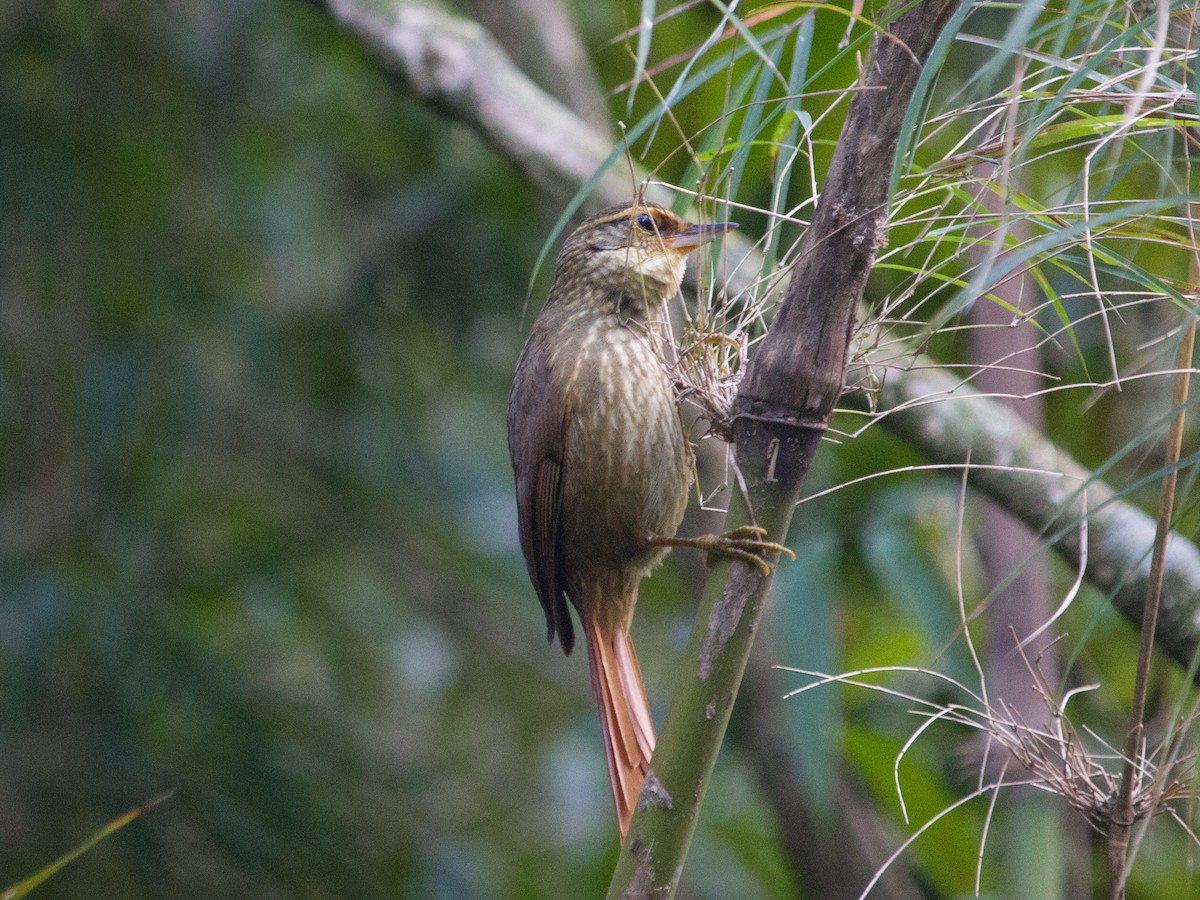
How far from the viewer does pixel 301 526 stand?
18.8 feet

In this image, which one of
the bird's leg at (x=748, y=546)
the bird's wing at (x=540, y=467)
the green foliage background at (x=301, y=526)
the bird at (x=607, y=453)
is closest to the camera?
the bird's leg at (x=748, y=546)

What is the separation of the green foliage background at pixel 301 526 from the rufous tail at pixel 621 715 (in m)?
0.73

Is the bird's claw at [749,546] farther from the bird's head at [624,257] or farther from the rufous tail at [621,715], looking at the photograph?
the bird's head at [624,257]

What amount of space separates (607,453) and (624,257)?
1.59 feet

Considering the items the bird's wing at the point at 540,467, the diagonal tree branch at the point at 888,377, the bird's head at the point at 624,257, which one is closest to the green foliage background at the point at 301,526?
the diagonal tree branch at the point at 888,377

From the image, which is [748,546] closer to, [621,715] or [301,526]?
[621,715]

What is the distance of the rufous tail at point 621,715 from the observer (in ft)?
7.88

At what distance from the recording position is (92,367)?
4617 millimetres

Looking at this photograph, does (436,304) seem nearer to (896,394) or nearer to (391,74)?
(391,74)

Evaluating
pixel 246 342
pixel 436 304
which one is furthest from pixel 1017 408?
pixel 246 342

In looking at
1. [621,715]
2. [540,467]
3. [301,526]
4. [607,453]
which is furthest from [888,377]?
[301,526]

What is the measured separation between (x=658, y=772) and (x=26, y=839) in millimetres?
3339

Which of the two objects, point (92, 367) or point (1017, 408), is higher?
point (92, 367)

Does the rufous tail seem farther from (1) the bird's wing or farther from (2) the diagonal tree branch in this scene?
(2) the diagonal tree branch
